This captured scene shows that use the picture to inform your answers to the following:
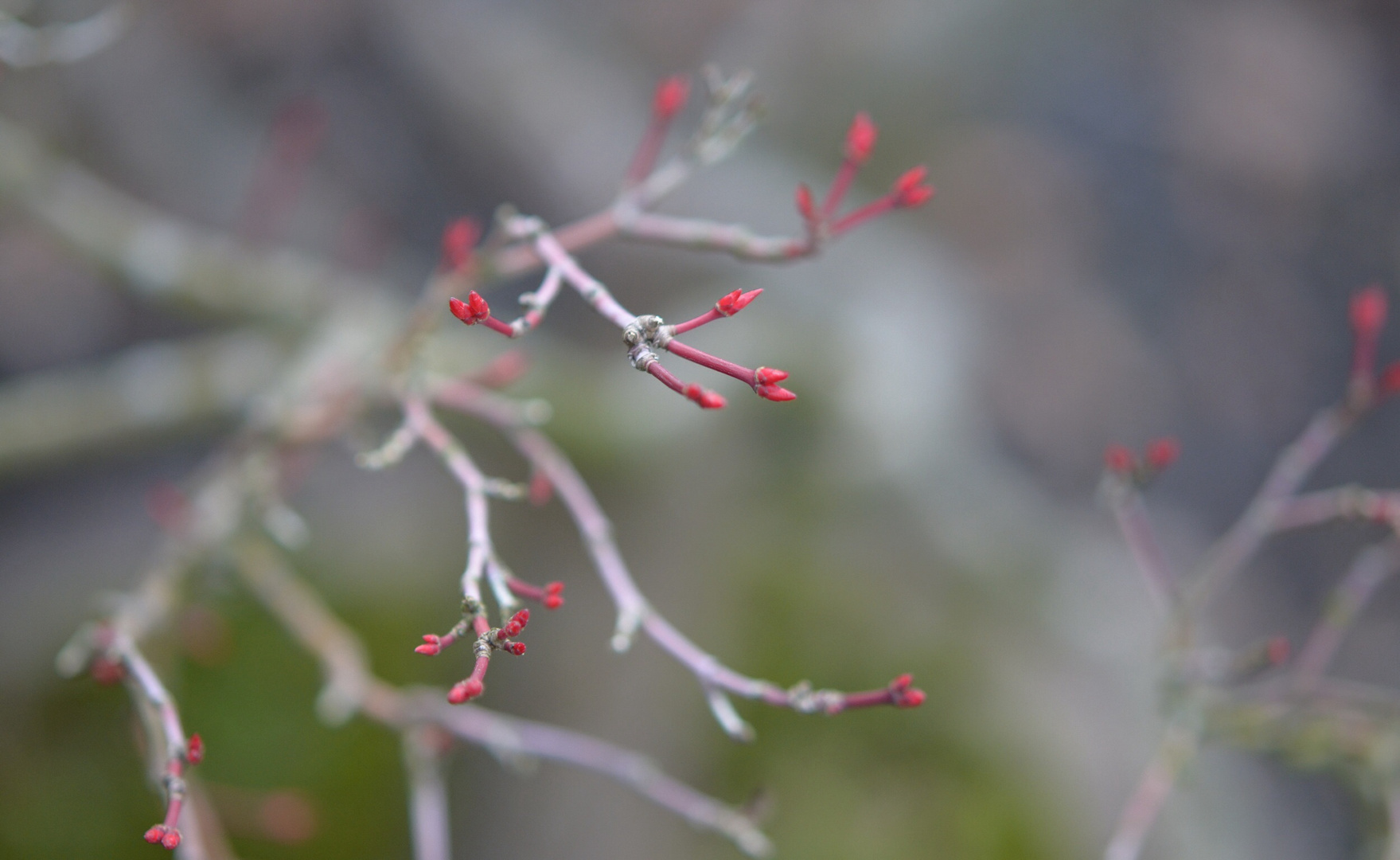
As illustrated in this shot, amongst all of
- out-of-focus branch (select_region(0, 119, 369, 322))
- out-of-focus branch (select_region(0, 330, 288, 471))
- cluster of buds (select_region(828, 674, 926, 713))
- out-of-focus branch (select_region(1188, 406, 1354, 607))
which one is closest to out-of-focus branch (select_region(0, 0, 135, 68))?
out-of-focus branch (select_region(0, 119, 369, 322))

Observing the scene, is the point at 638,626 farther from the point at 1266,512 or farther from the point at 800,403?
the point at 800,403

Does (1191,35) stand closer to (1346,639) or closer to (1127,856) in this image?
(1346,639)

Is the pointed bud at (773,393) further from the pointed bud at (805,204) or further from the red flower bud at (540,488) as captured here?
the red flower bud at (540,488)

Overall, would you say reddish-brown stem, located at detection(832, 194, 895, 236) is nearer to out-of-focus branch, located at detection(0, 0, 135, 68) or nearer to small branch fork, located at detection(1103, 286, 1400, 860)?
small branch fork, located at detection(1103, 286, 1400, 860)

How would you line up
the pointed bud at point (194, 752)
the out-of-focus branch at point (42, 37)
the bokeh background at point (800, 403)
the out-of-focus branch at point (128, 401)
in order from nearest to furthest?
the pointed bud at point (194, 752) < the out-of-focus branch at point (42, 37) < the out-of-focus branch at point (128, 401) < the bokeh background at point (800, 403)

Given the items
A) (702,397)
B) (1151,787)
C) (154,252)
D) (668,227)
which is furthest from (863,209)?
(154,252)

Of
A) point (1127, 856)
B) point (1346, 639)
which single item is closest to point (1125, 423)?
point (1346, 639)

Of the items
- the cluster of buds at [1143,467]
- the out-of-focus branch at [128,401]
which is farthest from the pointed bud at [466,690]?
the out-of-focus branch at [128,401]
